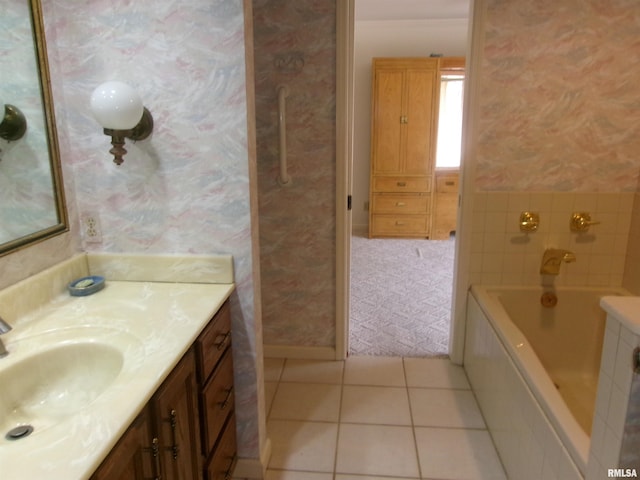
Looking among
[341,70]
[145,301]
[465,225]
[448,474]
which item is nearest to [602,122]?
[465,225]

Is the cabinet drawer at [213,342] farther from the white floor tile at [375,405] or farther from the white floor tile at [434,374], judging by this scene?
the white floor tile at [434,374]

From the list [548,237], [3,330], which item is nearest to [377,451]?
[548,237]

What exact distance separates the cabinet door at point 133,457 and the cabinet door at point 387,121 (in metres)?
4.51

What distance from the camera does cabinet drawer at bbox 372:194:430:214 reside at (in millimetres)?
5289

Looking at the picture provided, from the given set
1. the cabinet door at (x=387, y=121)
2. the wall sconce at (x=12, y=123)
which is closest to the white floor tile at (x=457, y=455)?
the wall sconce at (x=12, y=123)

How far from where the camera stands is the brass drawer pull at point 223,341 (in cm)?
150

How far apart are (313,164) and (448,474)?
1583mm

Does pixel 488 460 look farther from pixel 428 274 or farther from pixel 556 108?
pixel 428 274

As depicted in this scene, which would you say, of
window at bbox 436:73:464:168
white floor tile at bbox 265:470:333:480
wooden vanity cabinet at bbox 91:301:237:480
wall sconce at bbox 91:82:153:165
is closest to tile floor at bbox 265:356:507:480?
white floor tile at bbox 265:470:333:480

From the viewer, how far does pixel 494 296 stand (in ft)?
7.72

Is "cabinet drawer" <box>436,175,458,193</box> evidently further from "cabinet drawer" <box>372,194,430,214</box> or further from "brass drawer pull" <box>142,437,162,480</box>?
"brass drawer pull" <box>142,437,162,480</box>

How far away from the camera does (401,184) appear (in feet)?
17.3

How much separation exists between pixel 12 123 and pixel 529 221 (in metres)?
2.23

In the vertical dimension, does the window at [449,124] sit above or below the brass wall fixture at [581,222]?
above
